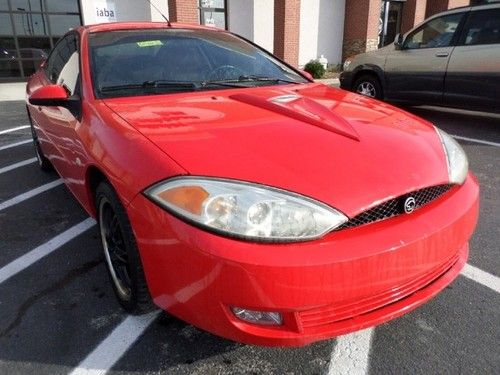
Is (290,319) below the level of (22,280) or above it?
above

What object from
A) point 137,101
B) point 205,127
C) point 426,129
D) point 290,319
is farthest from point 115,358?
point 426,129

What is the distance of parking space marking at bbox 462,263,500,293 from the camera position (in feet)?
8.37

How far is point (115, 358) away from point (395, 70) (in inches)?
256

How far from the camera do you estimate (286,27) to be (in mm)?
13539

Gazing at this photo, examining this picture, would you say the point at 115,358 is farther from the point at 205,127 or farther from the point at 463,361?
the point at 463,361

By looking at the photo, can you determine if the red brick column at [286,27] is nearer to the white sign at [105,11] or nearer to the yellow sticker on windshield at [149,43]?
the white sign at [105,11]

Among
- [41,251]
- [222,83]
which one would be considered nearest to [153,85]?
[222,83]

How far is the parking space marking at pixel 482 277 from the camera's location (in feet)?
8.37

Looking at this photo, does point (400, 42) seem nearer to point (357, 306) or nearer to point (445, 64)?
point (445, 64)

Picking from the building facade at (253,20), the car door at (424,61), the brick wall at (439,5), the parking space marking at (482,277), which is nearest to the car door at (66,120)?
the parking space marking at (482,277)

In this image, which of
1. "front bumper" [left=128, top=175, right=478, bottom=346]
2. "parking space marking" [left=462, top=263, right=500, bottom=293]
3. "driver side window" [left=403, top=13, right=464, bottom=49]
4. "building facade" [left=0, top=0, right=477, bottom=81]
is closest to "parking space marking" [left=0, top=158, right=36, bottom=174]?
"front bumper" [left=128, top=175, right=478, bottom=346]

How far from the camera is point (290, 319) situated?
5.38ft

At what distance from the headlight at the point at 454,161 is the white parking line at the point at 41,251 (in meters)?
2.53

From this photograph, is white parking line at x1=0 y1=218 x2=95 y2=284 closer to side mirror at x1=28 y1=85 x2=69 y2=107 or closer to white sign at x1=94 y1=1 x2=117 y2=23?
side mirror at x1=28 y1=85 x2=69 y2=107
